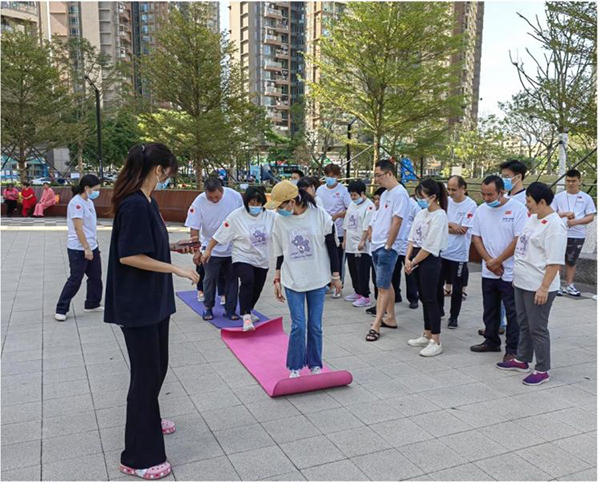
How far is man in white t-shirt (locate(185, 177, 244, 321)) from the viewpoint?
614 cm

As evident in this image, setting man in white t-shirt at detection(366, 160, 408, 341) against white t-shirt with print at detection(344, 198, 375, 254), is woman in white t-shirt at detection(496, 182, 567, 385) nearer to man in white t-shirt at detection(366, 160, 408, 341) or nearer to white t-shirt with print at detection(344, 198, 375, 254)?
man in white t-shirt at detection(366, 160, 408, 341)

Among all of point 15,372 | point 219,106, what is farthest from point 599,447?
point 219,106

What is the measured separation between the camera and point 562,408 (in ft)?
12.4

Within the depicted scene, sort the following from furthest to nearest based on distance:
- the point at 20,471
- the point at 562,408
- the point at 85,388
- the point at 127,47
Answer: the point at 127,47
the point at 85,388
the point at 562,408
the point at 20,471

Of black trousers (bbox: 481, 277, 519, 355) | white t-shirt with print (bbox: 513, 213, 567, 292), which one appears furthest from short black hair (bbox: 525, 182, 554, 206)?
black trousers (bbox: 481, 277, 519, 355)

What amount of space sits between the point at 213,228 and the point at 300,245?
2.50 m

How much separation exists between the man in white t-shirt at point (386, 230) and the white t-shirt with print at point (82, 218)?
11.1 feet

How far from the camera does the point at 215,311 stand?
260 inches

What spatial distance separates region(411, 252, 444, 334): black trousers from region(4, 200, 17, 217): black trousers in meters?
18.8

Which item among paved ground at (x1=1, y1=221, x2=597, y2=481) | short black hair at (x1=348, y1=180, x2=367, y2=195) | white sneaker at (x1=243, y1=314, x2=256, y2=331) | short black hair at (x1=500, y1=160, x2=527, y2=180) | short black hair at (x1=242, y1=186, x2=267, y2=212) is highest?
short black hair at (x1=500, y1=160, x2=527, y2=180)

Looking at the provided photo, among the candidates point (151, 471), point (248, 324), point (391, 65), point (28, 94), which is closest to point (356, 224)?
point (248, 324)

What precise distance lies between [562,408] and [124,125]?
36075mm

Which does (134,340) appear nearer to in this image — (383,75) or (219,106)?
(383,75)

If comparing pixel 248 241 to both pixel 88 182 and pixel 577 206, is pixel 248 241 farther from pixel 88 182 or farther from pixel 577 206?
pixel 577 206
